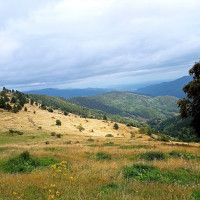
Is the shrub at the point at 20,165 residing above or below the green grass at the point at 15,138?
above

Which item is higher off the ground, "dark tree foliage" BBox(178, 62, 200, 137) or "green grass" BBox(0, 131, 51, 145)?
"dark tree foliage" BBox(178, 62, 200, 137)

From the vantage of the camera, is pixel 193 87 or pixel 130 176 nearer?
pixel 130 176

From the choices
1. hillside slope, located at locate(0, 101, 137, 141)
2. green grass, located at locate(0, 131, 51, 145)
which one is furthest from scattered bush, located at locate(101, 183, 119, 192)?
hillside slope, located at locate(0, 101, 137, 141)

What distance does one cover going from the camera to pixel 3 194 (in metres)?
5.03

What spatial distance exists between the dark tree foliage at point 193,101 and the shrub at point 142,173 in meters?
17.4

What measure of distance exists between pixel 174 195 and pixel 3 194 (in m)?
5.35

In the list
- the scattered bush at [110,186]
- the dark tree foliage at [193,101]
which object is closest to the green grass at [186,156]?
the scattered bush at [110,186]

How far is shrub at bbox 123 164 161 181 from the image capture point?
22.2 ft

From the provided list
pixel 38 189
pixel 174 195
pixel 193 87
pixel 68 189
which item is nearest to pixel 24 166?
pixel 38 189

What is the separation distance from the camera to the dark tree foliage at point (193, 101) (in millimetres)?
21562

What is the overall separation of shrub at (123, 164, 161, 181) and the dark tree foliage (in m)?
17.4

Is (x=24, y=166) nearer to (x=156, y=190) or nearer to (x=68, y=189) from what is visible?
(x=68, y=189)

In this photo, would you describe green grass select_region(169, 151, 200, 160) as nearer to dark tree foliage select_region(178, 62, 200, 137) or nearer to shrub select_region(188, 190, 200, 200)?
shrub select_region(188, 190, 200, 200)

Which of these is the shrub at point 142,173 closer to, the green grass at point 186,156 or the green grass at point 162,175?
the green grass at point 162,175
